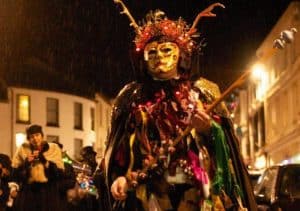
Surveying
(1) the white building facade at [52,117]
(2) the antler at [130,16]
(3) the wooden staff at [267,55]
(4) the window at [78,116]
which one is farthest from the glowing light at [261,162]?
(3) the wooden staff at [267,55]

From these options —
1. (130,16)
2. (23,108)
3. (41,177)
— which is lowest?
(41,177)

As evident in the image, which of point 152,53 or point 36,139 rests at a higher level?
point 152,53

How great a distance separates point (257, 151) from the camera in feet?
194

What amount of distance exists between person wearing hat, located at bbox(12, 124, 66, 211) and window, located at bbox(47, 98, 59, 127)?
121 ft

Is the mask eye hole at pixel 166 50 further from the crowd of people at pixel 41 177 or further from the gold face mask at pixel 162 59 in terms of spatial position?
the crowd of people at pixel 41 177

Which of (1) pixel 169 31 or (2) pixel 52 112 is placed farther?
(2) pixel 52 112

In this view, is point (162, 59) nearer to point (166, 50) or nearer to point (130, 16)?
point (166, 50)

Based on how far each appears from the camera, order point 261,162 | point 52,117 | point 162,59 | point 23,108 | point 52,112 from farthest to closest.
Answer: point 261,162, point 52,117, point 52,112, point 23,108, point 162,59

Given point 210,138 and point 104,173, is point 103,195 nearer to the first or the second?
point 104,173

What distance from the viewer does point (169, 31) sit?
Result: 4984mm

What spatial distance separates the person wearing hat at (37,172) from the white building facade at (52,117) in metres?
30.3

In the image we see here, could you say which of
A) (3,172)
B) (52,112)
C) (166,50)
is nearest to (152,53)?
(166,50)

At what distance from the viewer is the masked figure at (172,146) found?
4.58 m

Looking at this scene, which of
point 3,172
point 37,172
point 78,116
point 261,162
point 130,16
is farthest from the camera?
point 261,162
